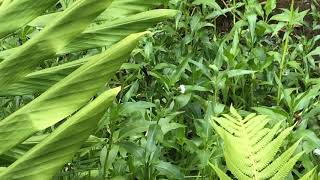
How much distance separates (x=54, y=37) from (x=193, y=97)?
1516 mm

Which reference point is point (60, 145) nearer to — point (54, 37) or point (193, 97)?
point (54, 37)

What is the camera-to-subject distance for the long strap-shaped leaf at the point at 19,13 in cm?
91

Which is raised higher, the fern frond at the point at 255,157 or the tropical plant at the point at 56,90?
the tropical plant at the point at 56,90

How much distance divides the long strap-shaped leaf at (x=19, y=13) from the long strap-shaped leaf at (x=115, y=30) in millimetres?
142

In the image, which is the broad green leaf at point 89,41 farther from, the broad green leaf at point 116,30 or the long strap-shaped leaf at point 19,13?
the long strap-shaped leaf at point 19,13

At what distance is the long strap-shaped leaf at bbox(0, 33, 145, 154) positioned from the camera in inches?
32.5

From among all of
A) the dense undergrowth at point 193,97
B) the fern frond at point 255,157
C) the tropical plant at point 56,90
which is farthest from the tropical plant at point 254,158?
the dense undergrowth at point 193,97

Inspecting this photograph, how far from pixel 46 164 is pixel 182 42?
77.9 inches

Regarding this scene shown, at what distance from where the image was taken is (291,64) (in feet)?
8.43

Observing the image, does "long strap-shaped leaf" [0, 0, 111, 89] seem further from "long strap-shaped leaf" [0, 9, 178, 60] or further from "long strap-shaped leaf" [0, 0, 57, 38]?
"long strap-shaped leaf" [0, 9, 178, 60]

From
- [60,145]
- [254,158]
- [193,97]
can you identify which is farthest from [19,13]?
[193,97]

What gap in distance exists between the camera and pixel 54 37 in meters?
0.85

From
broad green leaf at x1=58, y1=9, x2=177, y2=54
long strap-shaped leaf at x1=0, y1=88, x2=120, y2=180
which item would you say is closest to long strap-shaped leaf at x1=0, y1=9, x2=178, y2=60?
broad green leaf at x1=58, y1=9, x2=177, y2=54

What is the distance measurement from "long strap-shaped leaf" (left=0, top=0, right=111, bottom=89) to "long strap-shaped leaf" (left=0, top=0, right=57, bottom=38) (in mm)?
66
